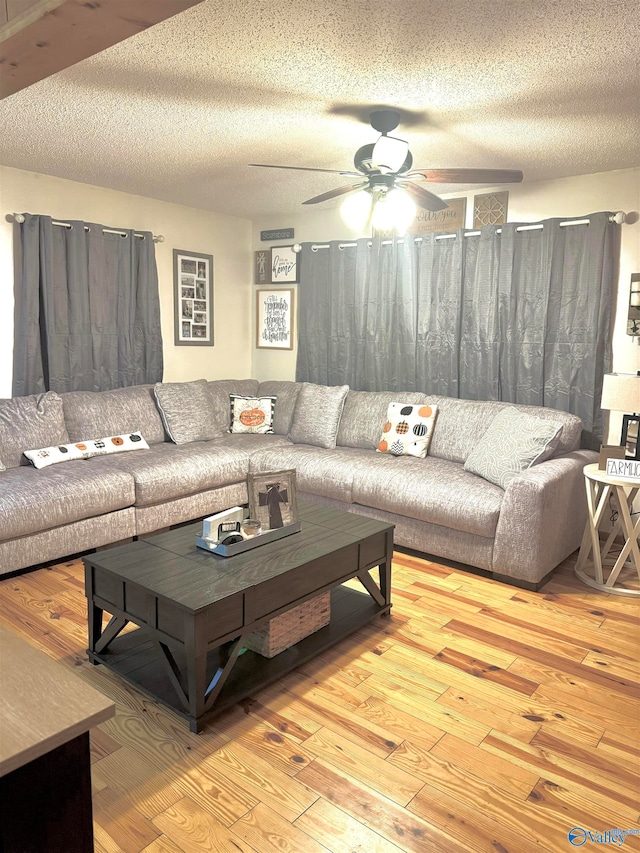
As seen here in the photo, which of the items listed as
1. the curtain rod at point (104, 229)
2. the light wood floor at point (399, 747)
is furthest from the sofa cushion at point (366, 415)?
the curtain rod at point (104, 229)

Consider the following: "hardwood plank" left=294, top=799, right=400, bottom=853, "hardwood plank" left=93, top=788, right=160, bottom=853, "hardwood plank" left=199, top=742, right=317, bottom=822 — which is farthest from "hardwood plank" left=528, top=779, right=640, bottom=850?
"hardwood plank" left=93, top=788, right=160, bottom=853

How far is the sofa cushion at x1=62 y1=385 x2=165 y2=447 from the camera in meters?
4.19

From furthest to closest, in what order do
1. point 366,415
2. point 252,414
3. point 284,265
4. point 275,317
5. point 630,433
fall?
point 275,317 < point 284,265 < point 252,414 < point 366,415 < point 630,433

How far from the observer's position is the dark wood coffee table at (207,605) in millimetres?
2109

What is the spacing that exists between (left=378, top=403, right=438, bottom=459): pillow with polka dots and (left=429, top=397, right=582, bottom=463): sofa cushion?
0.21 ft

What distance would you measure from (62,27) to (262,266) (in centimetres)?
430

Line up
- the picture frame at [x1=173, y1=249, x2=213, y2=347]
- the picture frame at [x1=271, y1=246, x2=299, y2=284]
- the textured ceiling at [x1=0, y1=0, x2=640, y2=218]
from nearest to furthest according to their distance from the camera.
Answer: the textured ceiling at [x1=0, y1=0, x2=640, y2=218] → the picture frame at [x1=173, y1=249, x2=213, y2=347] → the picture frame at [x1=271, y1=246, x2=299, y2=284]

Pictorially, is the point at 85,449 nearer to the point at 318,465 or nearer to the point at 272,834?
the point at 318,465

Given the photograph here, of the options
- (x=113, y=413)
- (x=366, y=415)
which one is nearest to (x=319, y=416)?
(x=366, y=415)

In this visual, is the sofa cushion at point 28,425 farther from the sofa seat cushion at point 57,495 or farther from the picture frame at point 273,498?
the picture frame at point 273,498

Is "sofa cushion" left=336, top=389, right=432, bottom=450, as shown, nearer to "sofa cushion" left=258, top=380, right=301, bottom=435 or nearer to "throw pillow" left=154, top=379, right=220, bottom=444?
"sofa cushion" left=258, top=380, right=301, bottom=435

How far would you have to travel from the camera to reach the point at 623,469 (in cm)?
322

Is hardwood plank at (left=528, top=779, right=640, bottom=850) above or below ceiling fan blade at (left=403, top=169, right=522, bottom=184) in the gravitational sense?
below

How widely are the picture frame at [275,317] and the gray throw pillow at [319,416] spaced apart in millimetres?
935
